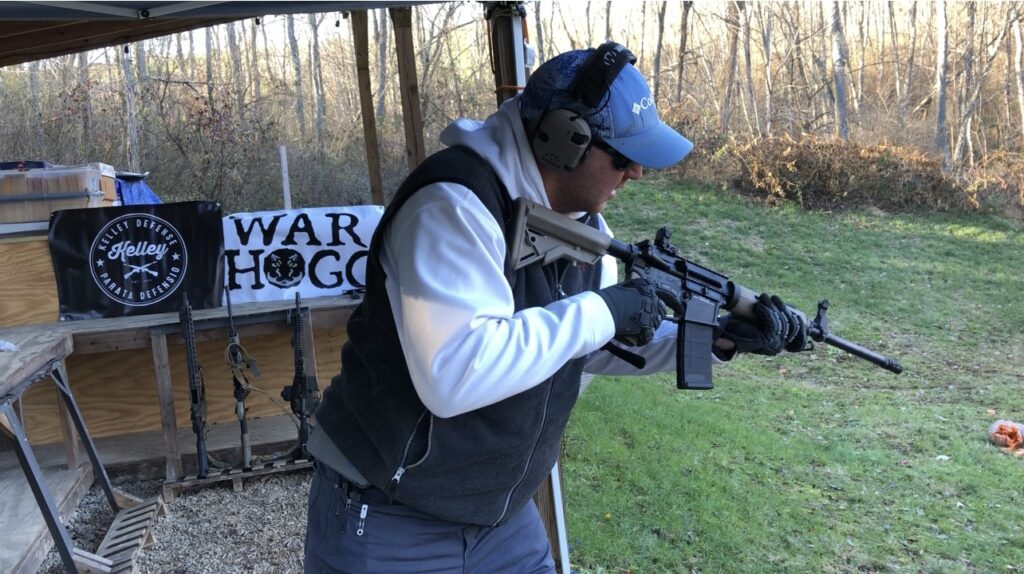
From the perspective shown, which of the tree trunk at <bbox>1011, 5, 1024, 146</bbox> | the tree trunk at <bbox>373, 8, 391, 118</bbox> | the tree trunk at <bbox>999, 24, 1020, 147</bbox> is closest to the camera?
the tree trunk at <bbox>373, 8, 391, 118</bbox>

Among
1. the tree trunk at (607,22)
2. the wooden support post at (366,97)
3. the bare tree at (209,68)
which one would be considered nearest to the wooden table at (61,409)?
the wooden support post at (366,97)

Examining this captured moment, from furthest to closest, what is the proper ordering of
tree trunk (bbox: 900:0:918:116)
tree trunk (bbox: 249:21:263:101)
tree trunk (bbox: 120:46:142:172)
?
tree trunk (bbox: 900:0:918:116) < tree trunk (bbox: 249:21:263:101) < tree trunk (bbox: 120:46:142:172)

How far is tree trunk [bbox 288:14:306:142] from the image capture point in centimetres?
1374

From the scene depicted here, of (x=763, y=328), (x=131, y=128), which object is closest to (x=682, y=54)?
(x=131, y=128)

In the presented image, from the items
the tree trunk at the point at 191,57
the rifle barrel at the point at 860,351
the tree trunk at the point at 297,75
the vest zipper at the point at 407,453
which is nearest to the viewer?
the vest zipper at the point at 407,453

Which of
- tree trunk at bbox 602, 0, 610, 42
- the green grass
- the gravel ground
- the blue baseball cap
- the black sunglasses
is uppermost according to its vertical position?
tree trunk at bbox 602, 0, 610, 42

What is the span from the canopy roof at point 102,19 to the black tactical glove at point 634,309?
2021mm

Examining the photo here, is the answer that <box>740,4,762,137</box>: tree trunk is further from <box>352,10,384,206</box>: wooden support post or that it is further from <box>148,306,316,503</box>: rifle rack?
<box>148,306,316,503</box>: rifle rack

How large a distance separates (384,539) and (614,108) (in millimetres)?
1078

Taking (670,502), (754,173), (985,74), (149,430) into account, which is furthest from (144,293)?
(985,74)

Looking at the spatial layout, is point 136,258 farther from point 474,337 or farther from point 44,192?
point 474,337

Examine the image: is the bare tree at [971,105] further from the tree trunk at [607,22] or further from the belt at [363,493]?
the belt at [363,493]

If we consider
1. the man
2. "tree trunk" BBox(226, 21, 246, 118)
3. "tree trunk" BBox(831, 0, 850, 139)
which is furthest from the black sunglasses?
"tree trunk" BBox(831, 0, 850, 139)

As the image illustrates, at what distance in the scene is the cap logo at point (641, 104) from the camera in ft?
5.93
